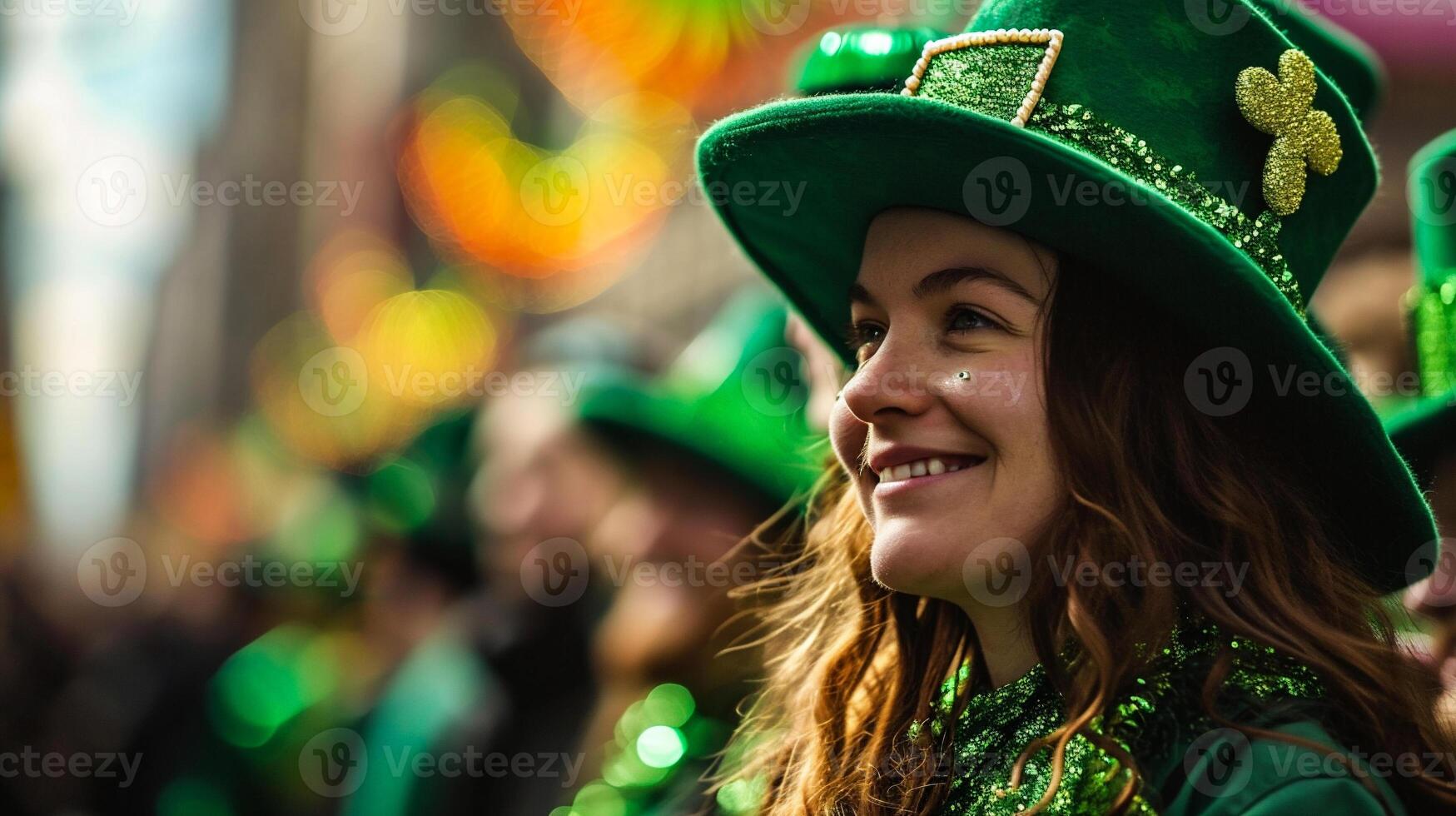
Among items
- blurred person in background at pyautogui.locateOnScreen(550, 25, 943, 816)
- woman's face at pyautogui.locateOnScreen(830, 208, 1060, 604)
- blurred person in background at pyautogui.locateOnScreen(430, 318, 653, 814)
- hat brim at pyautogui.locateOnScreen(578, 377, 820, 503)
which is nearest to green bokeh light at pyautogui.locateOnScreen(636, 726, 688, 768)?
blurred person in background at pyautogui.locateOnScreen(550, 25, 943, 816)

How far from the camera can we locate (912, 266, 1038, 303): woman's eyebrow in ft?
5.94

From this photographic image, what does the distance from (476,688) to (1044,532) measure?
8.01ft

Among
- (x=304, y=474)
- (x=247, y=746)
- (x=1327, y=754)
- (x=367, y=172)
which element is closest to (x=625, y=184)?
(x=304, y=474)

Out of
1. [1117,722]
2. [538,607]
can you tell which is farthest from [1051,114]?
[538,607]

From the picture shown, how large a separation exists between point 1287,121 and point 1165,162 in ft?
0.65

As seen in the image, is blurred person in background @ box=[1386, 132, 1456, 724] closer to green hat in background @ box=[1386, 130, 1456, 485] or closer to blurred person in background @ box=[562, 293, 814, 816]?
green hat in background @ box=[1386, 130, 1456, 485]

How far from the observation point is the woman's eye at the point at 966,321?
1.81 m

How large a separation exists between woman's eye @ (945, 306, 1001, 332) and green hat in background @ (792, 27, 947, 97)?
62 cm

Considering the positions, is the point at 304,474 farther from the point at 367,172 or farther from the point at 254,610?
the point at 367,172

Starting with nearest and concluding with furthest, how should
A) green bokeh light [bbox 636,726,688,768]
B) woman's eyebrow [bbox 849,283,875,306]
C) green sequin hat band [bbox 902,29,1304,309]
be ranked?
1. green sequin hat band [bbox 902,29,1304,309]
2. woman's eyebrow [bbox 849,283,875,306]
3. green bokeh light [bbox 636,726,688,768]

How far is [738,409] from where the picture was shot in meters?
3.46

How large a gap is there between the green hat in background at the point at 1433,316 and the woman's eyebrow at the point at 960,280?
35.0 inches

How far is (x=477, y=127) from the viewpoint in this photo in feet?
47.9

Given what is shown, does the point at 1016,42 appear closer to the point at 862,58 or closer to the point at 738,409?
the point at 862,58
